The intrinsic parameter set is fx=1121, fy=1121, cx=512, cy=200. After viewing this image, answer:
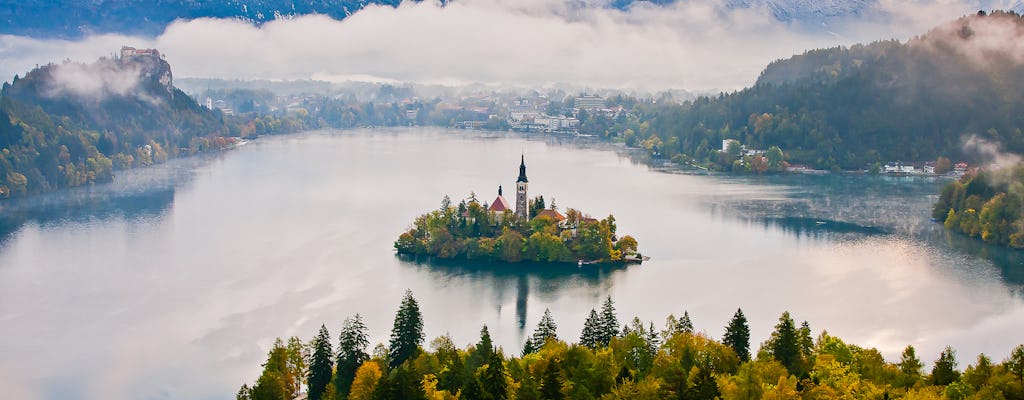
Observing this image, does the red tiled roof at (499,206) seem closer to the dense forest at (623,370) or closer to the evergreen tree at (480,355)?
the dense forest at (623,370)

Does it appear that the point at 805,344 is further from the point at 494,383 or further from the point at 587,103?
the point at 587,103

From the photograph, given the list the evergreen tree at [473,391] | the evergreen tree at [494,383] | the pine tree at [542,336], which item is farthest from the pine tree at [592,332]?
the evergreen tree at [473,391]

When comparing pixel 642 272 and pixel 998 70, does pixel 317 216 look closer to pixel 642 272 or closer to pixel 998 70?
pixel 642 272

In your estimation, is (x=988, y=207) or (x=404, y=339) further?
(x=988, y=207)

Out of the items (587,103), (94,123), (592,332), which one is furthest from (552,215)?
(587,103)

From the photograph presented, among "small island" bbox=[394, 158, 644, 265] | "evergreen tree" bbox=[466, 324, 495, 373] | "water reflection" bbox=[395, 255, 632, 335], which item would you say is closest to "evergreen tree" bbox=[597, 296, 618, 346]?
"evergreen tree" bbox=[466, 324, 495, 373]

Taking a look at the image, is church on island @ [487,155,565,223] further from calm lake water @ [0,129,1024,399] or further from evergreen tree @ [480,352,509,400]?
evergreen tree @ [480,352,509,400]
